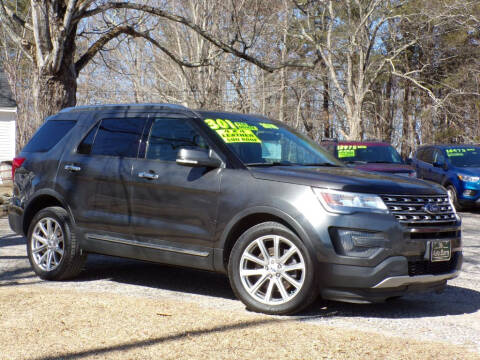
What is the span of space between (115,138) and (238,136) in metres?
1.39

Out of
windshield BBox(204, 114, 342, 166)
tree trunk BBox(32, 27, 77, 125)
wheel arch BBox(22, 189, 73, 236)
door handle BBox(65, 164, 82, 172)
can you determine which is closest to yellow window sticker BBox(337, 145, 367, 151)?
tree trunk BBox(32, 27, 77, 125)

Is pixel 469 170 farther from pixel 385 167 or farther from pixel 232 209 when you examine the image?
pixel 232 209

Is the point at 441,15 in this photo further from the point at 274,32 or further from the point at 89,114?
the point at 89,114

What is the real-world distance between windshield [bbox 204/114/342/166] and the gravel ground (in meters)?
1.35

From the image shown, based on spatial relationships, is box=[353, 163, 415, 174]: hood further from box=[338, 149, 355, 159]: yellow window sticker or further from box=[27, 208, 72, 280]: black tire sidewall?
box=[27, 208, 72, 280]: black tire sidewall

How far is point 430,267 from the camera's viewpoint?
18.7 feet

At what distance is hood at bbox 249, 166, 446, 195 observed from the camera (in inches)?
219

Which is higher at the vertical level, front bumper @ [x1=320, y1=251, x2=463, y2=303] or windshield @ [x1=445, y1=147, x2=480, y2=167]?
windshield @ [x1=445, y1=147, x2=480, y2=167]

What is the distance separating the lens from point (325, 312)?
5.90 m

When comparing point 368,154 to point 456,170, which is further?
point 456,170

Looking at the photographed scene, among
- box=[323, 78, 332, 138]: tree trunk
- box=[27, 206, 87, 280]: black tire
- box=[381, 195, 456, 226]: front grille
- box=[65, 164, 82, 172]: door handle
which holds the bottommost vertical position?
box=[27, 206, 87, 280]: black tire

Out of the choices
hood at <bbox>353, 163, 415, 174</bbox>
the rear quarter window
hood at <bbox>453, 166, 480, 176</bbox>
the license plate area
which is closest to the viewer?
the license plate area

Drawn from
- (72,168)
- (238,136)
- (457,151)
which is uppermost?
(238,136)

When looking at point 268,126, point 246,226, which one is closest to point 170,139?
point 268,126
